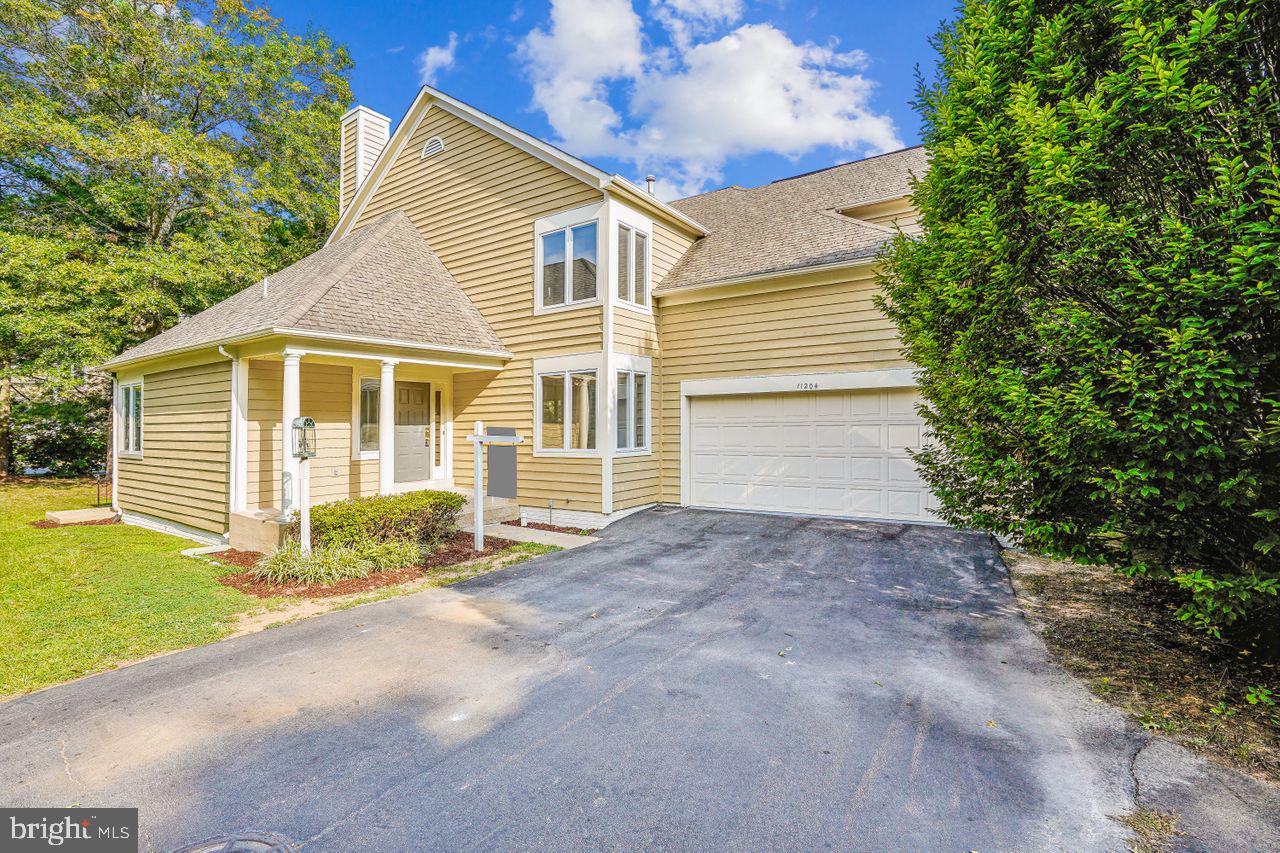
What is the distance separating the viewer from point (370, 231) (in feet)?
39.8

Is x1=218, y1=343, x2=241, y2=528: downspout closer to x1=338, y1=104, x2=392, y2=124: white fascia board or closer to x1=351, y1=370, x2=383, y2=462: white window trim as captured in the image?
x1=351, y1=370, x2=383, y2=462: white window trim

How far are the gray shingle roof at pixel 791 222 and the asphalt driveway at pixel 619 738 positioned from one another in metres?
6.35

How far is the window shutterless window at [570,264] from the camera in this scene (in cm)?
1012

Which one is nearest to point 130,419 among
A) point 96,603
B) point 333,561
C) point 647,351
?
point 96,603

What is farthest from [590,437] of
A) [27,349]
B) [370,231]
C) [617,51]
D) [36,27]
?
[36,27]

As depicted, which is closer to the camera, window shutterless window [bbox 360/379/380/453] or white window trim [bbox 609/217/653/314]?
white window trim [bbox 609/217/653/314]

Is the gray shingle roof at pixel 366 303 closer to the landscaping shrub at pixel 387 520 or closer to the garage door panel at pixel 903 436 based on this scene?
the landscaping shrub at pixel 387 520

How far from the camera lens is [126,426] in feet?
40.1

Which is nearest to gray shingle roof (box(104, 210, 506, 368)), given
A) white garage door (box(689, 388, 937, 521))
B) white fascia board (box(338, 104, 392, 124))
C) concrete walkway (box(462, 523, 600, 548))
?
concrete walkway (box(462, 523, 600, 548))

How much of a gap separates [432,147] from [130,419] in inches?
335

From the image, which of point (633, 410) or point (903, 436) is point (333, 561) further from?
point (903, 436)

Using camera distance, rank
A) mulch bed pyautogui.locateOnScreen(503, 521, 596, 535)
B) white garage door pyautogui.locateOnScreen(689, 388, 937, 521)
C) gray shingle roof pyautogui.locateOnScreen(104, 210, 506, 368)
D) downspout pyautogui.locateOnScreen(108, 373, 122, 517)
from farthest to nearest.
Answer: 1. downspout pyautogui.locateOnScreen(108, 373, 122, 517)
2. mulch bed pyautogui.locateOnScreen(503, 521, 596, 535)
3. white garage door pyautogui.locateOnScreen(689, 388, 937, 521)
4. gray shingle roof pyautogui.locateOnScreen(104, 210, 506, 368)

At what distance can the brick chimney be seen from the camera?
47.8 feet

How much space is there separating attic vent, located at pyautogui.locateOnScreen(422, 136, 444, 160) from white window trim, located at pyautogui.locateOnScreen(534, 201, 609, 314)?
3.36 m
